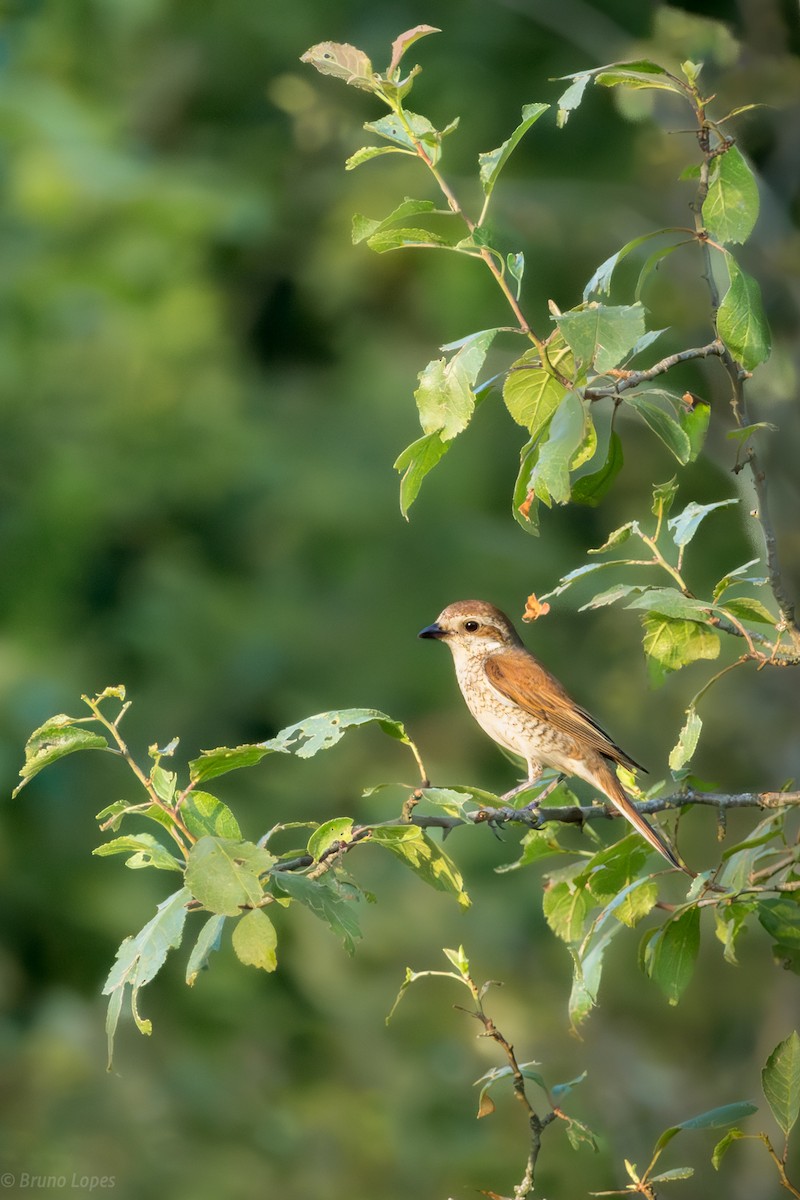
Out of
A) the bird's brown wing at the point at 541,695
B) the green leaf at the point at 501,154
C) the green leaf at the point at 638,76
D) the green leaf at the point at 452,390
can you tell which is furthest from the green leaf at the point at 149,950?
the bird's brown wing at the point at 541,695

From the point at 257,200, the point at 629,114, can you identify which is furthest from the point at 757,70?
the point at 629,114

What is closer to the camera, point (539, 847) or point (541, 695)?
point (539, 847)

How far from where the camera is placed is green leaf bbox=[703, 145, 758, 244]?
281 cm

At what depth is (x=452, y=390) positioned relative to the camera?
2.88 meters

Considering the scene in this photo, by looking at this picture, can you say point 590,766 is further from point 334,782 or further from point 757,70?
point 334,782

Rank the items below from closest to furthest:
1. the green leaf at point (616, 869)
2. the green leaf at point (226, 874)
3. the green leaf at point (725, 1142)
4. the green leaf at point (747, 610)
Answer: the green leaf at point (226, 874), the green leaf at point (725, 1142), the green leaf at point (747, 610), the green leaf at point (616, 869)

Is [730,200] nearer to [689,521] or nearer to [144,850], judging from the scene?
[689,521]

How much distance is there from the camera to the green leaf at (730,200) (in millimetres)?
2811

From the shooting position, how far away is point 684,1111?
8.96 meters

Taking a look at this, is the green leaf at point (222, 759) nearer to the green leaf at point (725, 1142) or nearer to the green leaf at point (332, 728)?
the green leaf at point (332, 728)

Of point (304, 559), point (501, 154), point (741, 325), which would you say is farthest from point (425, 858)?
point (304, 559)

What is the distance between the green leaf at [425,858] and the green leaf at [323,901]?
15cm

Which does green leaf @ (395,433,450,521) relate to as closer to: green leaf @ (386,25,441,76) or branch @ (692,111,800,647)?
branch @ (692,111,800,647)

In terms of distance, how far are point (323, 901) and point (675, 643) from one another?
996 mm
